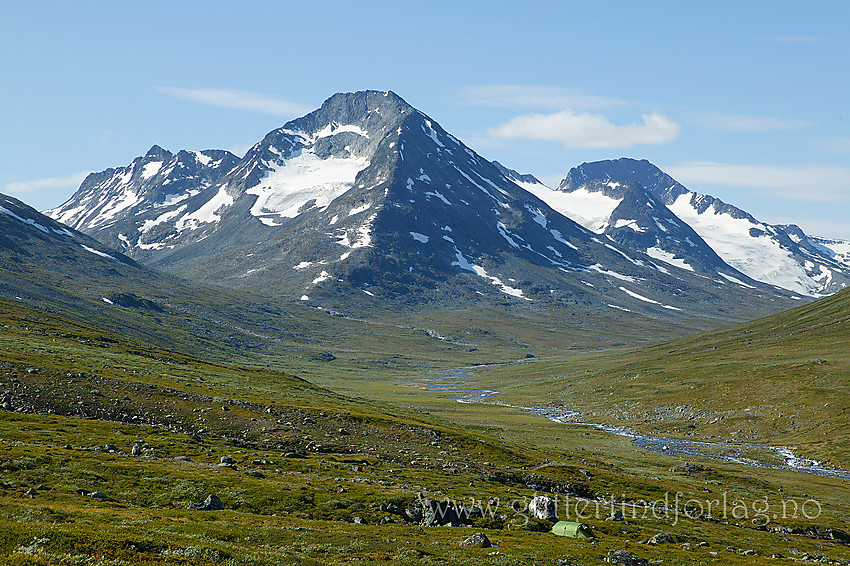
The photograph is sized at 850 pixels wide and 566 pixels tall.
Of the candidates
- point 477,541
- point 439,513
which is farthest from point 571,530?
point 477,541

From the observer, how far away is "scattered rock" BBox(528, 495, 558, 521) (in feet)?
161

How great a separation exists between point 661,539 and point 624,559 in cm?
959

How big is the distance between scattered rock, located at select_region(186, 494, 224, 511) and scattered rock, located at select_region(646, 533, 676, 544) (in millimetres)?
30672

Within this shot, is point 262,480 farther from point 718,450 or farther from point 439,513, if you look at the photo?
point 718,450

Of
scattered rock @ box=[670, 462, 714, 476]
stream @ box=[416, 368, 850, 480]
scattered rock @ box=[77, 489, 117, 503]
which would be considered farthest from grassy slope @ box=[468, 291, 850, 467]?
scattered rock @ box=[77, 489, 117, 503]

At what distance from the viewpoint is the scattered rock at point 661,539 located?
44.8 meters

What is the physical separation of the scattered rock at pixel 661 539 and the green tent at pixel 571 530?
4316mm

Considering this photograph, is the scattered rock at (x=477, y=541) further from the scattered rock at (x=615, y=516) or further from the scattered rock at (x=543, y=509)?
the scattered rock at (x=615, y=516)

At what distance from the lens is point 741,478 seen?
8488 cm

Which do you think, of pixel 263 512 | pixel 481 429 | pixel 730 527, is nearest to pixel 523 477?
pixel 730 527

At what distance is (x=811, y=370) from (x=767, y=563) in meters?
119

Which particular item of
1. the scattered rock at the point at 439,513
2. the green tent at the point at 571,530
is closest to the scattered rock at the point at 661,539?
the green tent at the point at 571,530

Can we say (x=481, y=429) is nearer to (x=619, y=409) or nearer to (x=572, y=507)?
(x=619, y=409)

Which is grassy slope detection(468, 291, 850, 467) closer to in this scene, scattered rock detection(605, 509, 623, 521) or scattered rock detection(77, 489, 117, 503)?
scattered rock detection(605, 509, 623, 521)
